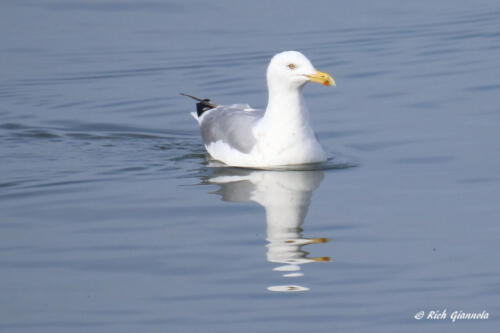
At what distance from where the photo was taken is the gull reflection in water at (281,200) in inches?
329

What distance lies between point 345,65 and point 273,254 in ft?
28.8

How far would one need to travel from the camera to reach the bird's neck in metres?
11.5

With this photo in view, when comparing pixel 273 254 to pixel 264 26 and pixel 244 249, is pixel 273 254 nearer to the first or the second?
pixel 244 249

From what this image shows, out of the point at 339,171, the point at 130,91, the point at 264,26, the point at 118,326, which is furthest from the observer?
the point at 264,26

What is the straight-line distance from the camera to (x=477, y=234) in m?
8.84

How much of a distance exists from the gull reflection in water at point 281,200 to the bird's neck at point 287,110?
497 millimetres

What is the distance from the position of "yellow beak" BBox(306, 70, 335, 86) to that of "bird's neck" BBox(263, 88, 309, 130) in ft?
1.32

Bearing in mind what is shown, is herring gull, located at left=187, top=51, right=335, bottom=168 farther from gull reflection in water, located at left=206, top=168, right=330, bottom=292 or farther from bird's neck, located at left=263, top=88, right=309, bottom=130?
gull reflection in water, located at left=206, top=168, right=330, bottom=292

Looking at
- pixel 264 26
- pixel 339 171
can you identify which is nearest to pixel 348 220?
pixel 339 171

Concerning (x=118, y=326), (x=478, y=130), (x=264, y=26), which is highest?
(x=264, y=26)

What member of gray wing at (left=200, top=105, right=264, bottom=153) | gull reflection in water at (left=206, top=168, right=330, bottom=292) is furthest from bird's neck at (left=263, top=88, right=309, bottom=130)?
gull reflection in water at (left=206, top=168, right=330, bottom=292)

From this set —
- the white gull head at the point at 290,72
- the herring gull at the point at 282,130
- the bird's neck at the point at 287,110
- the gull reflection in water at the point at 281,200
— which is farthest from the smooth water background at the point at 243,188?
the white gull head at the point at 290,72

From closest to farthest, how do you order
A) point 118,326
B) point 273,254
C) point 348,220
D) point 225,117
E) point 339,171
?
point 118,326
point 273,254
point 348,220
point 339,171
point 225,117

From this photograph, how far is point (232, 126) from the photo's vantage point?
12.0 metres
